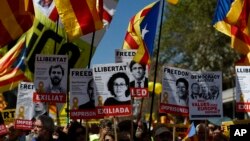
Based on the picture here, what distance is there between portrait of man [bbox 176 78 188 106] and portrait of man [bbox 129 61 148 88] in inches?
29.2

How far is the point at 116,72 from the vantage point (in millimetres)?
10516

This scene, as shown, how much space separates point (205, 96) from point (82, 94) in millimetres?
2066

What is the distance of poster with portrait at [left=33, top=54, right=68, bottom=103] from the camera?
→ 10.8 m

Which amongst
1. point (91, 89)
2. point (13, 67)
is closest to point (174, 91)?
point (91, 89)

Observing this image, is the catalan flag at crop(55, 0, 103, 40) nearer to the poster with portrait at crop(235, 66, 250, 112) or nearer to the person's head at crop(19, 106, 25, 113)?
the person's head at crop(19, 106, 25, 113)

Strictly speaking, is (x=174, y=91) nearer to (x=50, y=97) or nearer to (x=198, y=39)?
(x=50, y=97)

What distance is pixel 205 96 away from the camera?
1098cm

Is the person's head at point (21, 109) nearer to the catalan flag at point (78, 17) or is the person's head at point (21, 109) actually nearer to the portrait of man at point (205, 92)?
the catalan flag at point (78, 17)

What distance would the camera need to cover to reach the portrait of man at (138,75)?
453 inches

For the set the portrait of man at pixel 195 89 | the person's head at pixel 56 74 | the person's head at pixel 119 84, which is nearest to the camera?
the person's head at pixel 119 84

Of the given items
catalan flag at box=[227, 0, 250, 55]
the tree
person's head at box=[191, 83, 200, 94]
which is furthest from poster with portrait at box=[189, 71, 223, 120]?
the tree

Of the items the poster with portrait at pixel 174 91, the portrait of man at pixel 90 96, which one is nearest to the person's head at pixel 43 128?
the portrait of man at pixel 90 96

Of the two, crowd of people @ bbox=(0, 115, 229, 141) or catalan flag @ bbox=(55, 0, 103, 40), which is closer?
crowd of people @ bbox=(0, 115, 229, 141)

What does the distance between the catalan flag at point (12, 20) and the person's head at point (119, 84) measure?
187 cm
